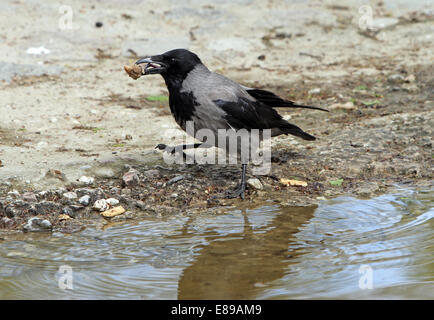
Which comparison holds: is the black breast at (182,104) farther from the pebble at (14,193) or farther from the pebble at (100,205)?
the pebble at (14,193)

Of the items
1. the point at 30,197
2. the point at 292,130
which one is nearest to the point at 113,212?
the point at 30,197

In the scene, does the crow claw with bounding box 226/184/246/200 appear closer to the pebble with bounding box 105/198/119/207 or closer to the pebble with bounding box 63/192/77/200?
the pebble with bounding box 105/198/119/207

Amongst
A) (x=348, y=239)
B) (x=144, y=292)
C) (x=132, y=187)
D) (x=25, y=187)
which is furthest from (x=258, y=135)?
(x=144, y=292)

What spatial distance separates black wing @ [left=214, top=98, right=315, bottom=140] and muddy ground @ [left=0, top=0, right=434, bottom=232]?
0.36m

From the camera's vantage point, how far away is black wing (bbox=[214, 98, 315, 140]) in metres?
5.28

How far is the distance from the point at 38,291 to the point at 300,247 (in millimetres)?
1675

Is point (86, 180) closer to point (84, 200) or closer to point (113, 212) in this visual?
point (84, 200)

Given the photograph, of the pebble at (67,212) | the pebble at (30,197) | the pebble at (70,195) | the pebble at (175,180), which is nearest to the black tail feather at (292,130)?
the pebble at (175,180)

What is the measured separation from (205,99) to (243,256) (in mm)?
1611

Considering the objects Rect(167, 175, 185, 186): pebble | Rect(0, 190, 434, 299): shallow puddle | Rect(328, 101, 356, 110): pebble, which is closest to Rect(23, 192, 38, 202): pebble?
Rect(0, 190, 434, 299): shallow puddle

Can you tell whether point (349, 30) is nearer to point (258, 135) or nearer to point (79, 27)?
point (79, 27)

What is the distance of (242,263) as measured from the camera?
158 inches

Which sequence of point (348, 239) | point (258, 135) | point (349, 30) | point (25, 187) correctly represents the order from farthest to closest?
point (349, 30) → point (258, 135) → point (25, 187) → point (348, 239)

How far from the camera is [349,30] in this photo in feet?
32.2
